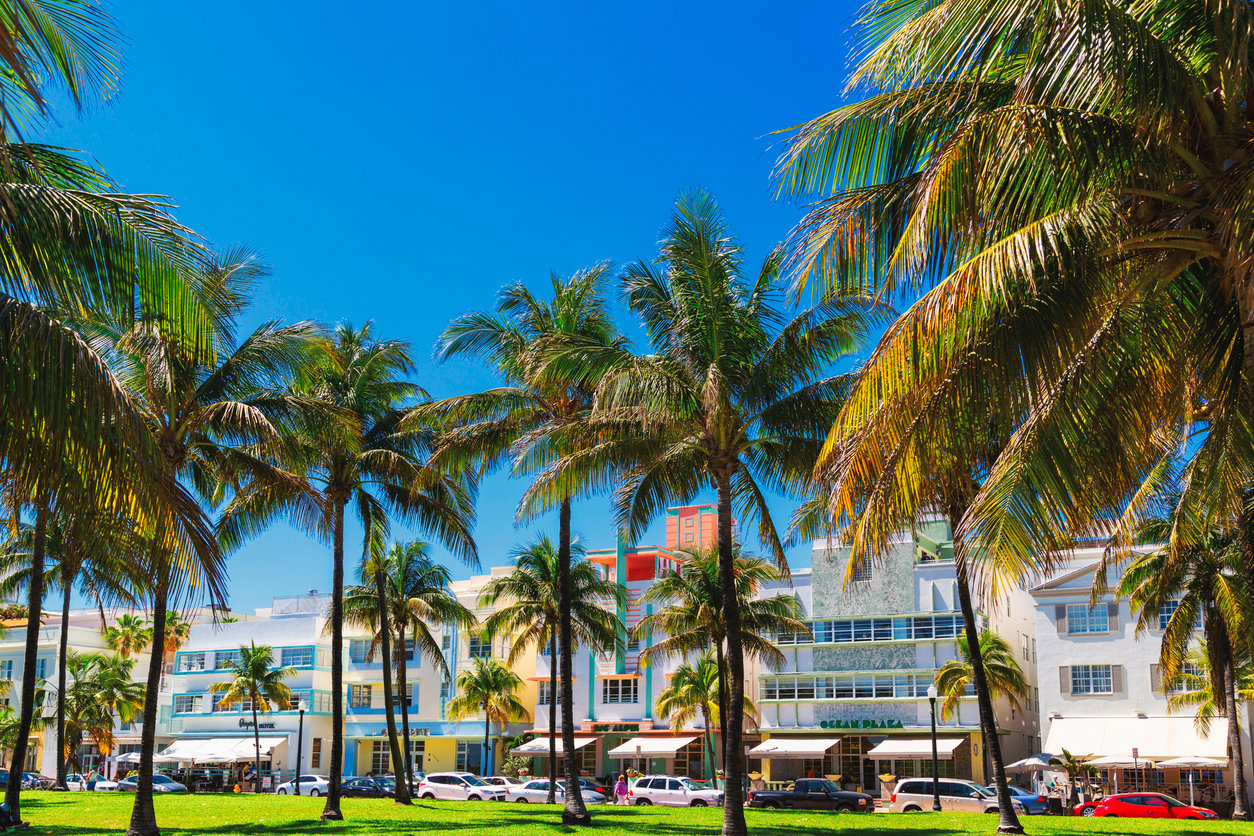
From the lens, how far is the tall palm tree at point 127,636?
2707 inches

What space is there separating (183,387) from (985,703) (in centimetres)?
1794

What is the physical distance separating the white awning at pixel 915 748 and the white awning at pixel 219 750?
108 ft

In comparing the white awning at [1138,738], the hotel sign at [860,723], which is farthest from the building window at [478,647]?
the white awning at [1138,738]

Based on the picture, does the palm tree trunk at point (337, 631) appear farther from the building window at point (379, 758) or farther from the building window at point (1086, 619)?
the building window at point (379, 758)

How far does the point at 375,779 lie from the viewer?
4962 centimetres

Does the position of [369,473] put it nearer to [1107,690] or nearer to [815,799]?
[815,799]

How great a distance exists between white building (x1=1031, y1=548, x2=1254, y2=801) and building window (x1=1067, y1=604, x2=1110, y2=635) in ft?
0.14

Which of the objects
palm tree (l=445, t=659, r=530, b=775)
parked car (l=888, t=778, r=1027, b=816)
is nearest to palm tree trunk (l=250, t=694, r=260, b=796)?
palm tree (l=445, t=659, r=530, b=775)

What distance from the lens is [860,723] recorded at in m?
52.0

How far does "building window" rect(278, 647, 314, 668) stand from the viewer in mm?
67375

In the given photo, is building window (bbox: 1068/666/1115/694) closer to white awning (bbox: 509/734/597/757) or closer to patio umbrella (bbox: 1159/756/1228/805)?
patio umbrella (bbox: 1159/756/1228/805)

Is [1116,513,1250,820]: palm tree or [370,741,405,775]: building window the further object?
[370,741,405,775]: building window

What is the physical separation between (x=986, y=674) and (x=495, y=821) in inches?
1183

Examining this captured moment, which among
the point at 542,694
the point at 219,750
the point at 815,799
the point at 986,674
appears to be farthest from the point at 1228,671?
the point at 219,750
